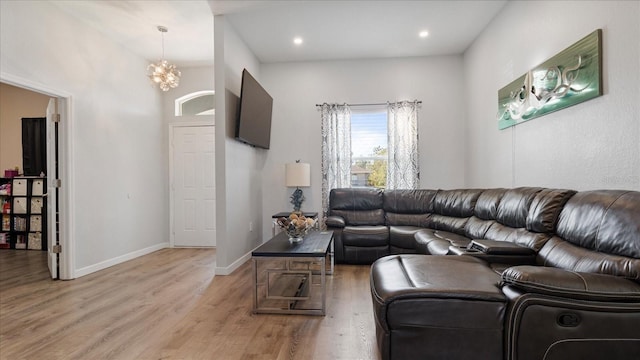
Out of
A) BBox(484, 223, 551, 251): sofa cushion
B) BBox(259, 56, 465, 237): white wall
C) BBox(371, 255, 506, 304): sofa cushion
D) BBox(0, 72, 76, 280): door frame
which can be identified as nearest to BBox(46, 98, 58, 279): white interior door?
BBox(0, 72, 76, 280): door frame

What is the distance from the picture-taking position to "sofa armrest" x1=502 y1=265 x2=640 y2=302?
1.34 meters

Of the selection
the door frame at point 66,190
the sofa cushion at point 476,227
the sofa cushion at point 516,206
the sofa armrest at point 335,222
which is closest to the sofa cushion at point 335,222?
the sofa armrest at point 335,222

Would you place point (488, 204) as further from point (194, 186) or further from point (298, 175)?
point (194, 186)

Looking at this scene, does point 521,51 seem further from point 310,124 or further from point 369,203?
point 310,124

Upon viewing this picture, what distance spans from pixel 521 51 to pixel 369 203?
2.57 m

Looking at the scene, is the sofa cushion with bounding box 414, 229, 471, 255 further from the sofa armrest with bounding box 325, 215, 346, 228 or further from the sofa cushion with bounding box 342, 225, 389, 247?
the sofa armrest with bounding box 325, 215, 346, 228

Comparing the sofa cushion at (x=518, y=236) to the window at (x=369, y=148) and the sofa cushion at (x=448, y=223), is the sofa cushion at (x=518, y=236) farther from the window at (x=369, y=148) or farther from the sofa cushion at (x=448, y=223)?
the window at (x=369, y=148)

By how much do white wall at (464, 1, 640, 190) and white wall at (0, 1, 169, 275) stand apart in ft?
16.5

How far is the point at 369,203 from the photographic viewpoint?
4547 millimetres

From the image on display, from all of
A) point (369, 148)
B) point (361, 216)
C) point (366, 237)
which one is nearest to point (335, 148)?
point (369, 148)

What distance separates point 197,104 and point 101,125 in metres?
1.66

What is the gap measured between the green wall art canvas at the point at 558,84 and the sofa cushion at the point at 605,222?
86cm

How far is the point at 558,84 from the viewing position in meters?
2.63

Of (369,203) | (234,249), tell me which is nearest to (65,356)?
(234,249)
